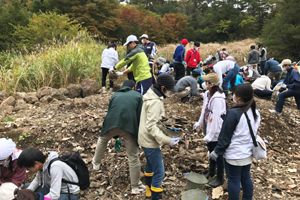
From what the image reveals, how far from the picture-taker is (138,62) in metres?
4.46

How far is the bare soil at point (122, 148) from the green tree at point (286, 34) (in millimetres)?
13196

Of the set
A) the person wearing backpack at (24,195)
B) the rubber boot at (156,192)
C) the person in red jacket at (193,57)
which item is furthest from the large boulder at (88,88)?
the person wearing backpack at (24,195)

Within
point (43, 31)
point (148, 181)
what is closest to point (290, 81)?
point (148, 181)

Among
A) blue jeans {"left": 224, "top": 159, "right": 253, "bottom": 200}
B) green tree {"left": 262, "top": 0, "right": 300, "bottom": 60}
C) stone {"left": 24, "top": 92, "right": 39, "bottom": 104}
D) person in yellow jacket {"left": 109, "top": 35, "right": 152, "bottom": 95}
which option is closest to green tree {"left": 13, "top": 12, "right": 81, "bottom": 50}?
stone {"left": 24, "top": 92, "right": 39, "bottom": 104}

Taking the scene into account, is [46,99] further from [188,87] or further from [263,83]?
[263,83]

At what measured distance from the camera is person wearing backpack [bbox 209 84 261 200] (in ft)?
7.43

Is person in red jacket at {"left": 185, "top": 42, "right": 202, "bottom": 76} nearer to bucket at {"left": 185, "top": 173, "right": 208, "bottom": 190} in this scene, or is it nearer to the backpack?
bucket at {"left": 185, "top": 173, "right": 208, "bottom": 190}

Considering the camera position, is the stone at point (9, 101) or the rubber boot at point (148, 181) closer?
the rubber boot at point (148, 181)

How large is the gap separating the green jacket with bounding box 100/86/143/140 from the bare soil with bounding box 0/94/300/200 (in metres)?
0.99

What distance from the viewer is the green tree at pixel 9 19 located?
13.6 meters

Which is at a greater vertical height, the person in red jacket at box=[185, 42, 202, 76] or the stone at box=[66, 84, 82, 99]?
the person in red jacket at box=[185, 42, 202, 76]

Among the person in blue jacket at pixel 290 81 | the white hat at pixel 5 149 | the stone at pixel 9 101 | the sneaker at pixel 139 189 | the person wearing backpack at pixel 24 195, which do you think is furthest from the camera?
the person in blue jacket at pixel 290 81

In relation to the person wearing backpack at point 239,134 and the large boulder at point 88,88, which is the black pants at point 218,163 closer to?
the person wearing backpack at point 239,134

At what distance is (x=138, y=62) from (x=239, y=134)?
2746 mm
